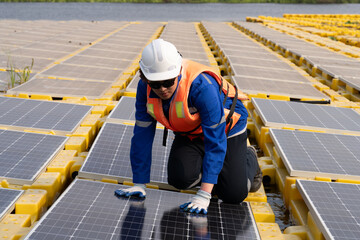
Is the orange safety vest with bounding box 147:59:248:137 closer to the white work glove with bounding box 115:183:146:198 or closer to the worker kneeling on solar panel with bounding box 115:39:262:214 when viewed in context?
the worker kneeling on solar panel with bounding box 115:39:262:214

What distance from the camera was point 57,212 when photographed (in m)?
3.25

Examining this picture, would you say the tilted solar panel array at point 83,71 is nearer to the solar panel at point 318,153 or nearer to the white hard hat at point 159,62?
the solar panel at point 318,153

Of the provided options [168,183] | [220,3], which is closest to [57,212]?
[168,183]

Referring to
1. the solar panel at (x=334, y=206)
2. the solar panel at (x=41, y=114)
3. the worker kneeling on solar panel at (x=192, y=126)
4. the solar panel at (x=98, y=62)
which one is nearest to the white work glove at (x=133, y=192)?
the worker kneeling on solar panel at (x=192, y=126)

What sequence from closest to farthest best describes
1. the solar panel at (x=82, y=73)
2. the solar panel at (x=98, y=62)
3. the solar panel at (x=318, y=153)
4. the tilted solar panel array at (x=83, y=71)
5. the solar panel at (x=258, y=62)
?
the solar panel at (x=318, y=153) → the tilted solar panel array at (x=83, y=71) → the solar panel at (x=82, y=73) → the solar panel at (x=98, y=62) → the solar panel at (x=258, y=62)

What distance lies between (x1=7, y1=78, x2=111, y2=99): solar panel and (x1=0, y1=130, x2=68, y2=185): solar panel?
2018 mm

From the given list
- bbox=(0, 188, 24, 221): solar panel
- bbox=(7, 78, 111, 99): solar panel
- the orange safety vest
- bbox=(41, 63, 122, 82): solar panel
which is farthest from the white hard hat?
bbox=(41, 63, 122, 82): solar panel

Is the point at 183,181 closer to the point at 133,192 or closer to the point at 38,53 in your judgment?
the point at 133,192

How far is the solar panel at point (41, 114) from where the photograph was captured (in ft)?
16.4

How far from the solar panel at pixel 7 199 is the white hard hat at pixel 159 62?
1549 millimetres

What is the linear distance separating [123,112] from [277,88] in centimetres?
325

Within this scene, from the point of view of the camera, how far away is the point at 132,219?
3295 millimetres

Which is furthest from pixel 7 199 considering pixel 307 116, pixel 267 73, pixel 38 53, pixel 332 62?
pixel 332 62

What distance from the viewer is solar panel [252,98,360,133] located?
212 inches
